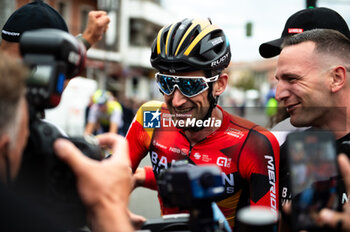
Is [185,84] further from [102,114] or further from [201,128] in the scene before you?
[102,114]

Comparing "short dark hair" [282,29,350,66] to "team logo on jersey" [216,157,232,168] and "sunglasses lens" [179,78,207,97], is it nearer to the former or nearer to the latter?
"sunglasses lens" [179,78,207,97]

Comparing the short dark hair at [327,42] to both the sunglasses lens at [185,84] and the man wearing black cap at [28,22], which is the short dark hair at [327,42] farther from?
the man wearing black cap at [28,22]

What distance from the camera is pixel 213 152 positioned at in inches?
97.1

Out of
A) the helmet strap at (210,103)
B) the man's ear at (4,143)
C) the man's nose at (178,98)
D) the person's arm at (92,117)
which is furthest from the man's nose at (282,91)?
the person's arm at (92,117)

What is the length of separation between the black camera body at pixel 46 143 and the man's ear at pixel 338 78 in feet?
5.16

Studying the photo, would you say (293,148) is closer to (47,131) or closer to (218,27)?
(47,131)

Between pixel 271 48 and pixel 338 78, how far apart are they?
748mm

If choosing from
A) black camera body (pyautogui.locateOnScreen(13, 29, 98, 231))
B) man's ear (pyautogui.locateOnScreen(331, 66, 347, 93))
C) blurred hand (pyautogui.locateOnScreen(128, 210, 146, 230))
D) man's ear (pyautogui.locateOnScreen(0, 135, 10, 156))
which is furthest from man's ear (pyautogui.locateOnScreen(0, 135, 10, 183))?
man's ear (pyautogui.locateOnScreen(331, 66, 347, 93))

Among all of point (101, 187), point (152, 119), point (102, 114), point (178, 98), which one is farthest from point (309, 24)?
point (102, 114)

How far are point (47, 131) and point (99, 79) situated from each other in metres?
26.4

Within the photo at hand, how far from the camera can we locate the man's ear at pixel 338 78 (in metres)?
2.15

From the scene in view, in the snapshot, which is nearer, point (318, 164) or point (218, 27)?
point (318, 164)

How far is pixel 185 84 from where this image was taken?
7.61 ft

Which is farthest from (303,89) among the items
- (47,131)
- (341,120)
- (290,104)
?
(47,131)
